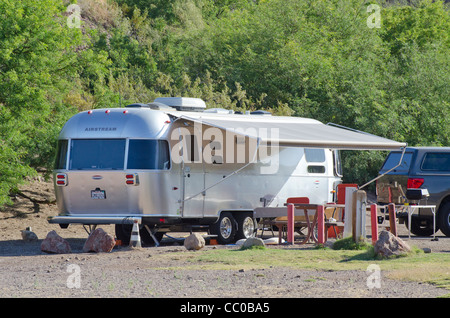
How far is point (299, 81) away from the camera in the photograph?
3256 centimetres

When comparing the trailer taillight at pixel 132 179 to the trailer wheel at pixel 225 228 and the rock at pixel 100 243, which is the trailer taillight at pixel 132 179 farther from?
the trailer wheel at pixel 225 228

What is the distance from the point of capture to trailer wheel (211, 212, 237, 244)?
17000 millimetres

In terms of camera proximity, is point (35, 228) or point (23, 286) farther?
point (35, 228)

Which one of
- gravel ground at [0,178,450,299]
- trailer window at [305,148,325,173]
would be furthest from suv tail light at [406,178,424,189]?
gravel ground at [0,178,450,299]

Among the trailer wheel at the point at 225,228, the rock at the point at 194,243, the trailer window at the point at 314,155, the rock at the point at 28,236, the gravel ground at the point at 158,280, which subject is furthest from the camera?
the trailer window at the point at 314,155

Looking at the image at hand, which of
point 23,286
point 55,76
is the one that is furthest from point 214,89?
point 23,286

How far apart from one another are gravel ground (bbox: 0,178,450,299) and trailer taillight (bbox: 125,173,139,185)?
130 centimetres

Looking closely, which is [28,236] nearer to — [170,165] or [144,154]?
[144,154]

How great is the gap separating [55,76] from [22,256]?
8.57 meters

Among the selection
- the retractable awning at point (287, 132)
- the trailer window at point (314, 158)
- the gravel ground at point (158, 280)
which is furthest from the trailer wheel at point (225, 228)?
the trailer window at point (314, 158)

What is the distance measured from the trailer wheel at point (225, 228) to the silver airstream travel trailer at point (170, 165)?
0.02 m

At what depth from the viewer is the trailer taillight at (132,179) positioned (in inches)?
602
